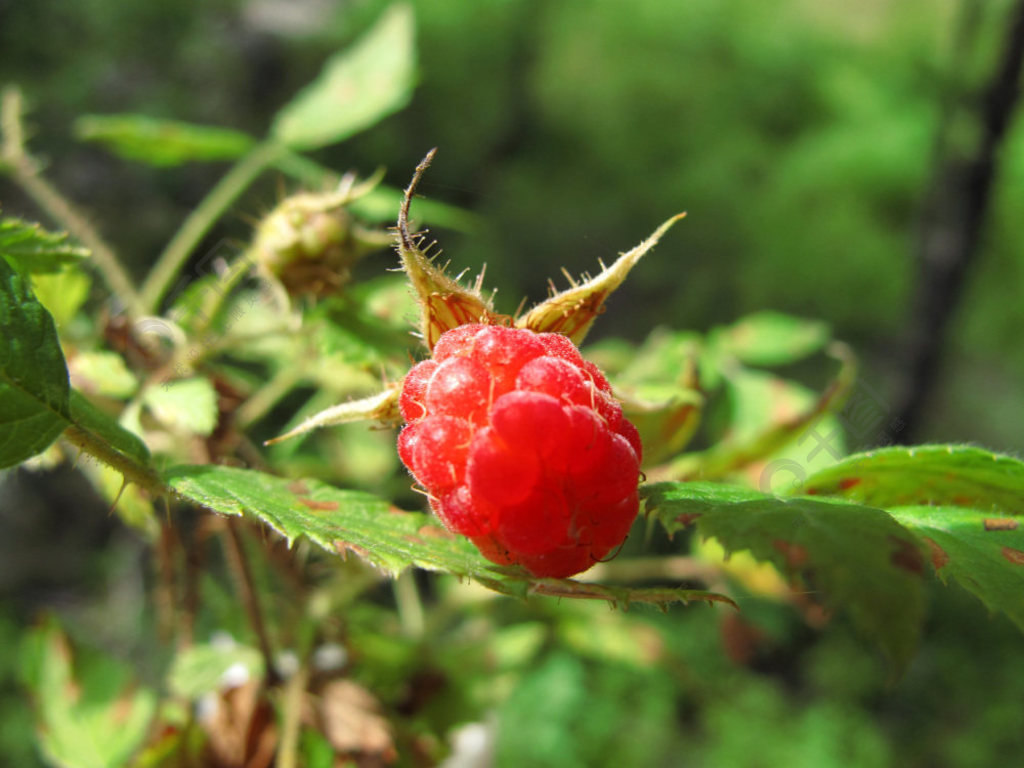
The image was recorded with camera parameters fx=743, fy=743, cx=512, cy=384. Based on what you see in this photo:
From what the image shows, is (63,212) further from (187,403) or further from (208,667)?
(208,667)

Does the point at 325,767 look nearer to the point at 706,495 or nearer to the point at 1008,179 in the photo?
the point at 706,495

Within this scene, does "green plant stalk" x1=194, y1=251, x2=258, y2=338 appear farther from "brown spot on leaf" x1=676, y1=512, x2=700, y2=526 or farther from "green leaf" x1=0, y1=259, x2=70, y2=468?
"brown spot on leaf" x1=676, y1=512, x2=700, y2=526

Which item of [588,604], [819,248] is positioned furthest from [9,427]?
[819,248]

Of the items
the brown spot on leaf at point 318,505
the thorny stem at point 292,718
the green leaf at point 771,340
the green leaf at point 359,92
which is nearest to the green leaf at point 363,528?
the brown spot on leaf at point 318,505

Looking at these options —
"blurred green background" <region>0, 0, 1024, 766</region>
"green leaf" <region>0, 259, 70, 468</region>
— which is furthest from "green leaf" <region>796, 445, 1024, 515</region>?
"blurred green background" <region>0, 0, 1024, 766</region>

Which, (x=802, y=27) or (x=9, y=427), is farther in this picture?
(x=802, y=27)

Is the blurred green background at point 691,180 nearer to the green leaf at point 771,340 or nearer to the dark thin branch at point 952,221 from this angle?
the dark thin branch at point 952,221
